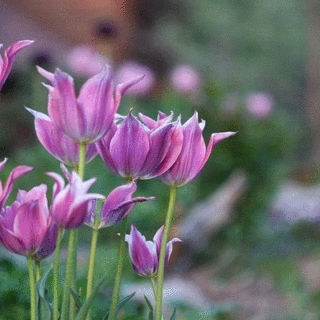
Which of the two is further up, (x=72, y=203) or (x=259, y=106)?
(x=72, y=203)

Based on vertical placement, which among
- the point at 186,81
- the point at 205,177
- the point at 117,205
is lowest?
the point at 205,177

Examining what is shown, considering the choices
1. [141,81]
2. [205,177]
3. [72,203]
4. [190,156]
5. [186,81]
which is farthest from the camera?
[205,177]

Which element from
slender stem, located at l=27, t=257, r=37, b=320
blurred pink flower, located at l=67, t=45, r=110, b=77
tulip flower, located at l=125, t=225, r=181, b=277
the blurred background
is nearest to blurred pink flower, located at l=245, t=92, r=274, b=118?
the blurred background

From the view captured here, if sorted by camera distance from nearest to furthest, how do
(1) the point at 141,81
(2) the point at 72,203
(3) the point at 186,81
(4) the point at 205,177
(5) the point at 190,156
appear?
1. (2) the point at 72,203
2. (5) the point at 190,156
3. (1) the point at 141,81
4. (3) the point at 186,81
5. (4) the point at 205,177

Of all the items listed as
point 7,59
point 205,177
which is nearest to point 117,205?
point 7,59

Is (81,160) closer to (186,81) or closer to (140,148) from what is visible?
(140,148)

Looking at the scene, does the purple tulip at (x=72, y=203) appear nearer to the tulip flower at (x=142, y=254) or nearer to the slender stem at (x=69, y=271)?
the slender stem at (x=69, y=271)
